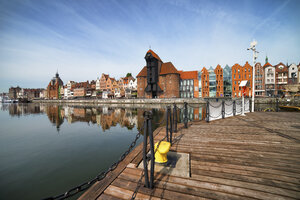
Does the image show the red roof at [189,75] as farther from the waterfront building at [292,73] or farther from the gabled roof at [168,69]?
the waterfront building at [292,73]

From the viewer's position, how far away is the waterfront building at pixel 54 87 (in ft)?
322

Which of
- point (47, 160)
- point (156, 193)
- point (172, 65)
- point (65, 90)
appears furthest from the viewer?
point (65, 90)

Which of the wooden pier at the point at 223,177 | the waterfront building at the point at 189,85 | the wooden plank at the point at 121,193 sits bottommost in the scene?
→ the wooden plank at the point at 121,193

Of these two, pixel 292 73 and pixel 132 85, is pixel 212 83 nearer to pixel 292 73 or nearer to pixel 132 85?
pixel 292 73

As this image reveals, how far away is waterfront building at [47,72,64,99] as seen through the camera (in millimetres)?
98250

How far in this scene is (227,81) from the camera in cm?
5006

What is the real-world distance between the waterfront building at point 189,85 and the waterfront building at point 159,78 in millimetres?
3626

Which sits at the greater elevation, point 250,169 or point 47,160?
point 250,169

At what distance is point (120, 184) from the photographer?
273 cm

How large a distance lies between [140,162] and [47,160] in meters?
6.82

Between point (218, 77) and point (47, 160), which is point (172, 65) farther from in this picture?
point (47, 160)

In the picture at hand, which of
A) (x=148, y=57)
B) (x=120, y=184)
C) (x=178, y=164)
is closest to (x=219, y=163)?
(x=178, y=164)

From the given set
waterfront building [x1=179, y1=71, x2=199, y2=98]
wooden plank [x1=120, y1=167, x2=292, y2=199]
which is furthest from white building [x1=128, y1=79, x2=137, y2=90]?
wooden plank [x1=120, y1=167, x2=292, y2=199]

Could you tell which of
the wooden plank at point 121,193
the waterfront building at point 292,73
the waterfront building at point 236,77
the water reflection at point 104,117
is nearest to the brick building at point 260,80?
the waterfront building at point 236,77
